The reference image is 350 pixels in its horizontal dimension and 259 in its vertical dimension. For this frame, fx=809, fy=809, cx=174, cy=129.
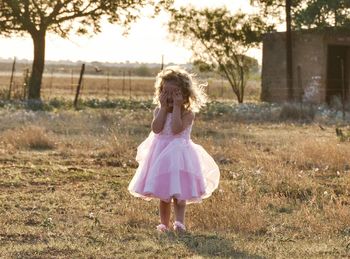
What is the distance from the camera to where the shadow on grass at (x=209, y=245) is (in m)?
6.65

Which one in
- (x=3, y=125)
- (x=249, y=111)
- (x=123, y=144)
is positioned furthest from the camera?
(x=249, y=111)

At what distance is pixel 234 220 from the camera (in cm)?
796

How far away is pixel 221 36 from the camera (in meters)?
43.5

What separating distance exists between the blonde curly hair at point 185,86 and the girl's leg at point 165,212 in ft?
3.09

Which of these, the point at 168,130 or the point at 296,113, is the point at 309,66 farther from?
the point at 168,130

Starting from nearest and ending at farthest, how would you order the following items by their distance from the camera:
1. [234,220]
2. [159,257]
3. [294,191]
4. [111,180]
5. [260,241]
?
[159,257] < [260,241] < [234,220] < [294,191] < [111,180]

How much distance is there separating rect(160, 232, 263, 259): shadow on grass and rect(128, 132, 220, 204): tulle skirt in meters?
0.40

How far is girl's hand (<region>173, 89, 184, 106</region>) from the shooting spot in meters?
7.65

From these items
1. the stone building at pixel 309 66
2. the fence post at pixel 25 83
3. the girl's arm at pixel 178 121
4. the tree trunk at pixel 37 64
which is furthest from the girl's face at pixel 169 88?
the tree trunk at pixel 37 64

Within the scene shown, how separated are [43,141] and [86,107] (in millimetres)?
14095

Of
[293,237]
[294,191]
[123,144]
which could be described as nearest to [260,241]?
[293,237]

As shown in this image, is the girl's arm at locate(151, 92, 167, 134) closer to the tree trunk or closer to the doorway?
the tree trunk

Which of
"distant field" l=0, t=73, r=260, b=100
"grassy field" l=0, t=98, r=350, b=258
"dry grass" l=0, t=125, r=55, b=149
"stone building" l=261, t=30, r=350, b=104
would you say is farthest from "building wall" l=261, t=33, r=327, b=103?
"dry grass" l=0, t=125, r=55, b=149

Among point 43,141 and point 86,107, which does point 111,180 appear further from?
point 86,107
